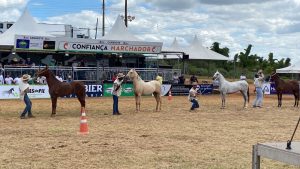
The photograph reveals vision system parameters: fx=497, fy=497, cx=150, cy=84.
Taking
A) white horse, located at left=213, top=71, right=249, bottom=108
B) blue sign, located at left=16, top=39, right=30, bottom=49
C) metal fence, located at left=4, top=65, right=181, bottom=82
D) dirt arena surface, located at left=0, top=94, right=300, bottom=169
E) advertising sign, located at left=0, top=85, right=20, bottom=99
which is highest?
blue sign, located at left=16, top=39, right=30, bottom=49

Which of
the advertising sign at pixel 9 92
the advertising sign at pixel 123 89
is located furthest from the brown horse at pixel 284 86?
the advertising sign at pixel 9 92

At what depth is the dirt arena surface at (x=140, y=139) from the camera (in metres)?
10.4

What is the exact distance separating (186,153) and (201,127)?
221 inches

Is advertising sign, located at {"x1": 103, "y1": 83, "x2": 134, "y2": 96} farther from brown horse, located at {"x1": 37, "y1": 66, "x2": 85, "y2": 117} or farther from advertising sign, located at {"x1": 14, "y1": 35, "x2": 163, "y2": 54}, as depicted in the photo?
brown horse, located at {"x1": 37, "y1": 66, "x2": 85, "y2": 117}

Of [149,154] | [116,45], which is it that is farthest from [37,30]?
[149,154]

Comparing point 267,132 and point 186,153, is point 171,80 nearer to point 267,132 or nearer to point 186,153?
point 267,132

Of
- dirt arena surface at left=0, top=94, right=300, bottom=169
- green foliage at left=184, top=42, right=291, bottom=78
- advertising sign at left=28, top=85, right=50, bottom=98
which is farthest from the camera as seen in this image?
green foliage at left=184, top=42, right=291, bottom=78

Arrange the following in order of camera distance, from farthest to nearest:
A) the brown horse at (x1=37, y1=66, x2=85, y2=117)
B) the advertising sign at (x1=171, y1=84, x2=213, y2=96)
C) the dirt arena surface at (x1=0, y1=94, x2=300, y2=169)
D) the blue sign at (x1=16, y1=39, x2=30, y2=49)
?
the advertising sign at (x1=171, y1=84, x2=213, y2=96) < the blue sign at (x1=16, y1=39, x2=30, y2=49) < the brown horse at (x1=37, y1=66, x2=85, y2=117) < the dirt arena surface at (x1=0, y1=94, x2=300, y2=169)

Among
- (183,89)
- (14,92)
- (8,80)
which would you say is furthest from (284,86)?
(8,80)

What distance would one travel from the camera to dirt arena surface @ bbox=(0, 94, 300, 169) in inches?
410

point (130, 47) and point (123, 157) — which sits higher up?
point (130, 47)

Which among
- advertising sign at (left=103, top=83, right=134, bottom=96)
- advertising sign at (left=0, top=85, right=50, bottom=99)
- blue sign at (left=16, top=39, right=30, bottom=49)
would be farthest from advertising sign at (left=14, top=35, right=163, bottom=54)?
advertising sign at (left=0, top=85, right=50, bottom=99)

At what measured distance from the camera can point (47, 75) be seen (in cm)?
2188

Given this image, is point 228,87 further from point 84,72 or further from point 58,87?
point 84,72
